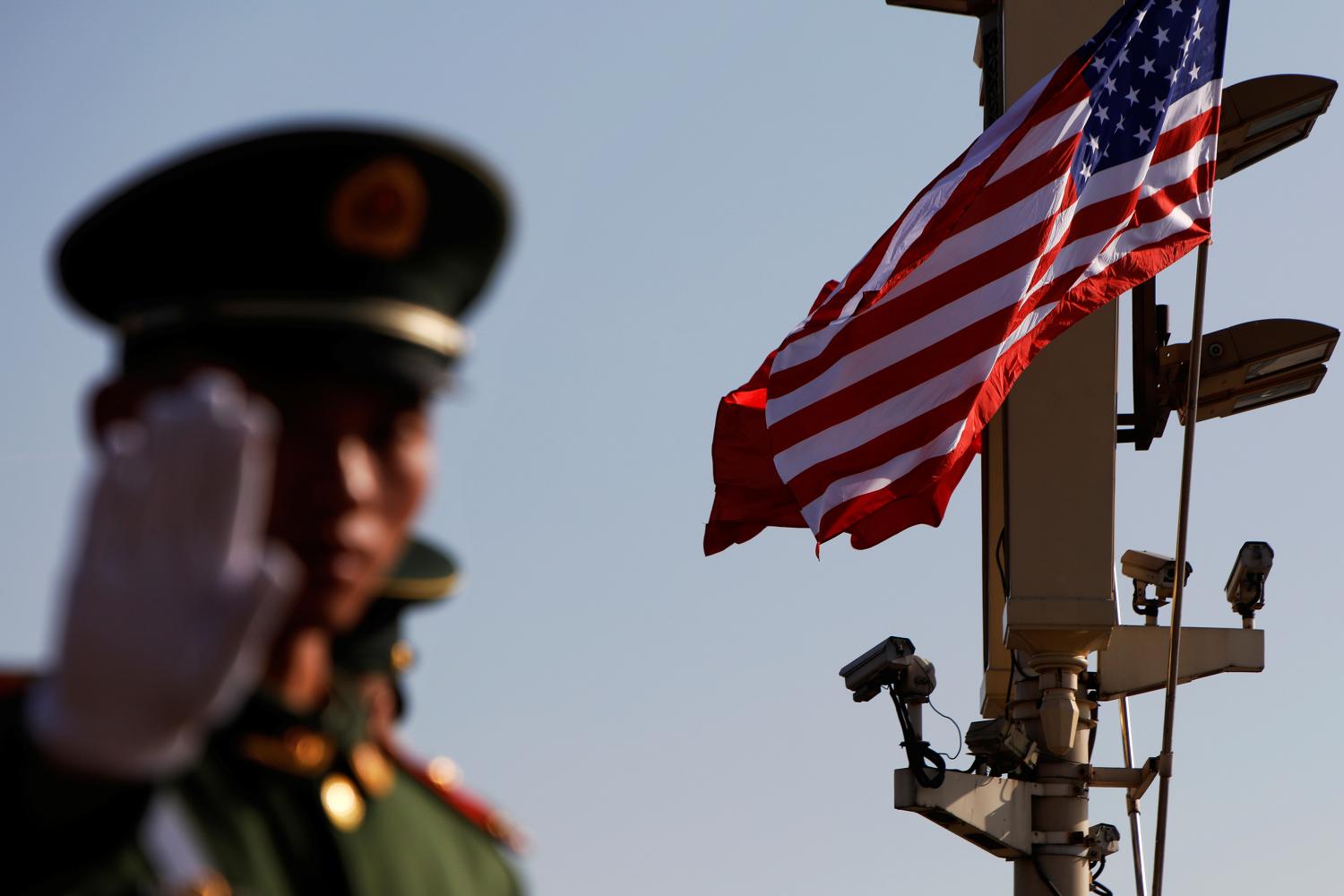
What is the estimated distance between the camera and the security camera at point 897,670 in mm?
10156

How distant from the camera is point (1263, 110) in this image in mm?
10164

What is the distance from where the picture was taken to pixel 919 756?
10.1m

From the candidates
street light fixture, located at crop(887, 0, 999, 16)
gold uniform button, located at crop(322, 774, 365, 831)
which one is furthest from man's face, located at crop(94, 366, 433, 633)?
street light fixture, located at crop(887, 0, 999, 16)

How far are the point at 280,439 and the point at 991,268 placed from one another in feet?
22.3

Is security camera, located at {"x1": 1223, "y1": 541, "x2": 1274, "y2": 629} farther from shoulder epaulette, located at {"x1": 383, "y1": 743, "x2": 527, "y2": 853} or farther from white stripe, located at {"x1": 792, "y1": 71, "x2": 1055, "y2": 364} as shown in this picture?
shoulder epaulette, located at {"x1": 383, "y1": 743, "x2": 527, "y2": 853}

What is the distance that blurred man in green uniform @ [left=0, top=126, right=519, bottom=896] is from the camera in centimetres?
192

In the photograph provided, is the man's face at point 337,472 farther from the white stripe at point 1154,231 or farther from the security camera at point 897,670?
the security camera at point 897,670

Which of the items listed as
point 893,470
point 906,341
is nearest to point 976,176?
point 906,341

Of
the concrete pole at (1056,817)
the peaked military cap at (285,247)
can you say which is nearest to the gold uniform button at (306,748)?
the peaked military cap at (285,247)

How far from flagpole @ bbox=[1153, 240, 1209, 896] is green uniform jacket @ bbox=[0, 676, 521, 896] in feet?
23.3

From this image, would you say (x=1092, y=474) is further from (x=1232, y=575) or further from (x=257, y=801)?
(x=257, y=801)

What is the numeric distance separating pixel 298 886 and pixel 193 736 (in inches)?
21.6

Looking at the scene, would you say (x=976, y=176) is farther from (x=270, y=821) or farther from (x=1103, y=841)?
(x=270, y=821)

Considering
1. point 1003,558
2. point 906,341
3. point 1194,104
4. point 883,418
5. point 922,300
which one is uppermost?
point 1194,104
